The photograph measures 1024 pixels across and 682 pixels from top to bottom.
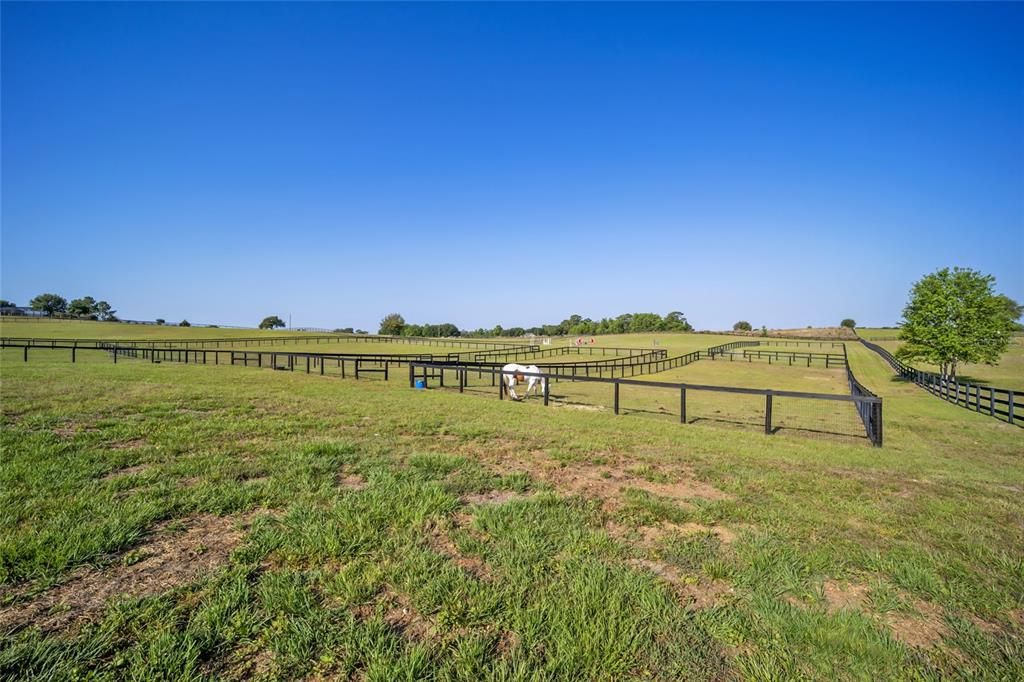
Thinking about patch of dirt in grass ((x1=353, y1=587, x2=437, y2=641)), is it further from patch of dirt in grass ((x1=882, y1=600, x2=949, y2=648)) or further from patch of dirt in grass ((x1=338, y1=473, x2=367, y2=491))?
patch of dirt in grass ((x1=882, y1=600, x2=949, y2=648))

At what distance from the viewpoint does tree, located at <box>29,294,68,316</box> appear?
468ft

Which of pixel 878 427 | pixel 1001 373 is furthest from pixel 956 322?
pixel 878 427

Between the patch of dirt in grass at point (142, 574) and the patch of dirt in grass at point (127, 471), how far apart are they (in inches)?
60.1

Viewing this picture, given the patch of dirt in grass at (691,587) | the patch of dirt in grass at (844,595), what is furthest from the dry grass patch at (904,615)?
the patch of dirt in grass at (691,587)

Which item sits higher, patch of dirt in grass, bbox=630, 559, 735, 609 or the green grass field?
patch of dirt in grass, bbox=630, 559, 735, 609

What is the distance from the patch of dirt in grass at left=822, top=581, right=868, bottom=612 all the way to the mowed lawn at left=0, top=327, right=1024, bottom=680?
0.02 metres

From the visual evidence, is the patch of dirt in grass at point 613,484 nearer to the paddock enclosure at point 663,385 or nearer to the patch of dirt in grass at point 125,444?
the patch of dirt in grass at point 125,444

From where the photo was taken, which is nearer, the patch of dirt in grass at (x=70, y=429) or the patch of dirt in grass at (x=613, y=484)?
the patch of dirt in grass at (x=613, y=484)

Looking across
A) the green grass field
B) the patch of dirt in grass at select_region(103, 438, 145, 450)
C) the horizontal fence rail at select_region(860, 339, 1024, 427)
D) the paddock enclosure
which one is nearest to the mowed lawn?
the patch of dirt in grass at select_region(103, 438, 145, 450)

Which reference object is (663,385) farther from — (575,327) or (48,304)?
(48,304)

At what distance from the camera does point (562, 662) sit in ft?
7.57

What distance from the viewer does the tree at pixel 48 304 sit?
14275 cm

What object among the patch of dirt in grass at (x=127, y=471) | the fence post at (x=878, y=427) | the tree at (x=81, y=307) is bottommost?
the fence post at (x=878, y=427)

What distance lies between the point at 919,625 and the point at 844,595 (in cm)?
39
